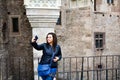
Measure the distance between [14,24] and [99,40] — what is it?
4.85m

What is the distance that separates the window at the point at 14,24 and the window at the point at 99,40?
174 inches

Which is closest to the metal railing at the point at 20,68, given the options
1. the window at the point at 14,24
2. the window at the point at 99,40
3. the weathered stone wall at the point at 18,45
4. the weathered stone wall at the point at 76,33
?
the weathered stone wall at the point at 18,45

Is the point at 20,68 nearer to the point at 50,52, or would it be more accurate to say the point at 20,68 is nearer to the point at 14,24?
the point at 14,24

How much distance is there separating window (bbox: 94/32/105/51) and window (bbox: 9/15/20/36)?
442 centimetres

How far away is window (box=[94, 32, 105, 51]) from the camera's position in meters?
13.9

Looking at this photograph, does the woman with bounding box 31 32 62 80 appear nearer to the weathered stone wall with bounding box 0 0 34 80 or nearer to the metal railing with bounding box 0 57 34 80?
the metal railing with bounding box 0 57 34 80

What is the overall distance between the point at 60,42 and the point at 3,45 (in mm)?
2956

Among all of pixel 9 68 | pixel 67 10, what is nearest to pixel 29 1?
pixel 9 68

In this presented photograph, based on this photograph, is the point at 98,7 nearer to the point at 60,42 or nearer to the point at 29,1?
the point at 60,42

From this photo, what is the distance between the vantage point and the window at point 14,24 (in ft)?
34.6

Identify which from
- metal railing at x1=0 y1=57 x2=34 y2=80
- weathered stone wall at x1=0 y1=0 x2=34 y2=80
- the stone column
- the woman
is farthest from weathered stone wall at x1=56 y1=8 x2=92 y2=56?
the woman

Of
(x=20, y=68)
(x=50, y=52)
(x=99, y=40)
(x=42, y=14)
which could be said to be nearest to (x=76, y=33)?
(x=99, y=40)

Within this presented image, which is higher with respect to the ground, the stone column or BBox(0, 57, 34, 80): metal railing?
the stone column

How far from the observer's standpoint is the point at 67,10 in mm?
11891
